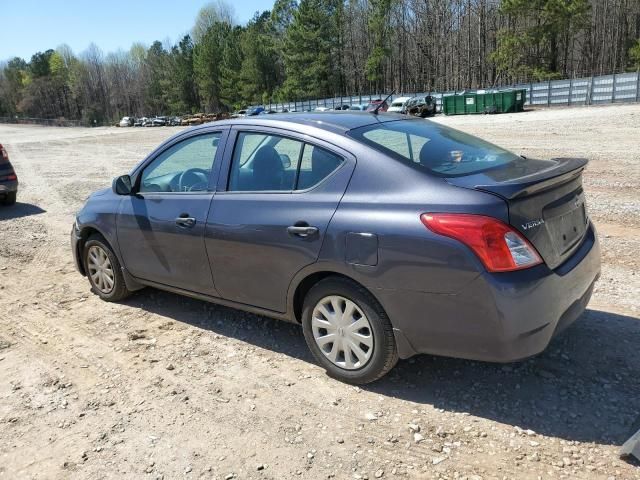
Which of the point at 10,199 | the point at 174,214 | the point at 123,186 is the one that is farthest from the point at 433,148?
the point at 10,199

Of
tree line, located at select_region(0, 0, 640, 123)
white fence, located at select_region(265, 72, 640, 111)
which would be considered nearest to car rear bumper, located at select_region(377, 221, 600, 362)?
white fence, located at select_region(265, 72, 640, 111)

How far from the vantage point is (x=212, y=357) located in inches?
155

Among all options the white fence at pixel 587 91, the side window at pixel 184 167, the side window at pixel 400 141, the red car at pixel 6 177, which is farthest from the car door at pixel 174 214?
the white fence at pixel 587 91

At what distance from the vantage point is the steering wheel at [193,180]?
4.03m

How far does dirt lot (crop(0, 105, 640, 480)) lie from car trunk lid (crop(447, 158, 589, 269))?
866 mm

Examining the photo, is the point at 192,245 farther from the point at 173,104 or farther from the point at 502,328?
the point at 173,104

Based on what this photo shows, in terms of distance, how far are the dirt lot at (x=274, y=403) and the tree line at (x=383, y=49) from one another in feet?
187

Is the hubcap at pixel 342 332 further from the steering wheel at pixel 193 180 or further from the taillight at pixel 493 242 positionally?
the steering wheel at pixel 193 180

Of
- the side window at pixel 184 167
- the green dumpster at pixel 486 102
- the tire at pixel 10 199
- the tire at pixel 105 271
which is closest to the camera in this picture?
the side window at pixel 184 167

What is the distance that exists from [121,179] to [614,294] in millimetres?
4258

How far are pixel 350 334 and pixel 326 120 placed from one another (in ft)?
4.79

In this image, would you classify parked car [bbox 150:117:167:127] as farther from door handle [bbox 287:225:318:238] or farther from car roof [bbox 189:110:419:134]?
door handle [bbox 287:225:318:238]

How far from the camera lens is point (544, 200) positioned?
2918mm

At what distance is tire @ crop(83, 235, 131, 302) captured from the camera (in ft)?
15.9
